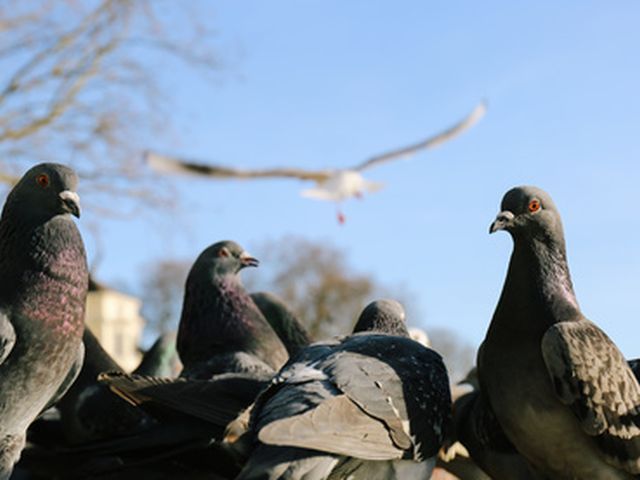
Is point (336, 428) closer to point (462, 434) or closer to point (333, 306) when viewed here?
point (462, 434)

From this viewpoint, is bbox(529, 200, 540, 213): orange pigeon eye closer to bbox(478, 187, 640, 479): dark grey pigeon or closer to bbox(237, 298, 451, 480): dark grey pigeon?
bbox(478, 187, 640, 479): dark grey pigeon

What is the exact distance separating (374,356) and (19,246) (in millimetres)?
1524

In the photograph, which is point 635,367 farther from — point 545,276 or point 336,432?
point 336,432

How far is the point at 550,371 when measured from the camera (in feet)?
12.0

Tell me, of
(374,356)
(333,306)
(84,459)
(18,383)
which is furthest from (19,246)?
(333,306)

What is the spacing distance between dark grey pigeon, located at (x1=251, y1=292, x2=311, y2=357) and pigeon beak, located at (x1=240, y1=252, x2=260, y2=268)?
737 millimetres

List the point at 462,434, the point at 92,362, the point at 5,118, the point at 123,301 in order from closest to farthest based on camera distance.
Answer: the point at 462,434 < the point at 92,362 < the point at 5,118 < the point at 123,301

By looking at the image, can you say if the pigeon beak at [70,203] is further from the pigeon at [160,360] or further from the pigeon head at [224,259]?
the pigeon at [160,360]

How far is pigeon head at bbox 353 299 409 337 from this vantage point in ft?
16.1

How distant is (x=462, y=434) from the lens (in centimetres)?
446

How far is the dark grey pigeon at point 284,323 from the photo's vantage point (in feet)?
22.1

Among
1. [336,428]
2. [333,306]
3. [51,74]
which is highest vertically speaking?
[51,74]

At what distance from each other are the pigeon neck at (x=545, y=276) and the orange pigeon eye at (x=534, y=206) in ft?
0.38

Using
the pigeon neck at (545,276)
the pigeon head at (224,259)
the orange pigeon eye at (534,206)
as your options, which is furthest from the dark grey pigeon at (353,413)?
the pigeon head at (224,259)
